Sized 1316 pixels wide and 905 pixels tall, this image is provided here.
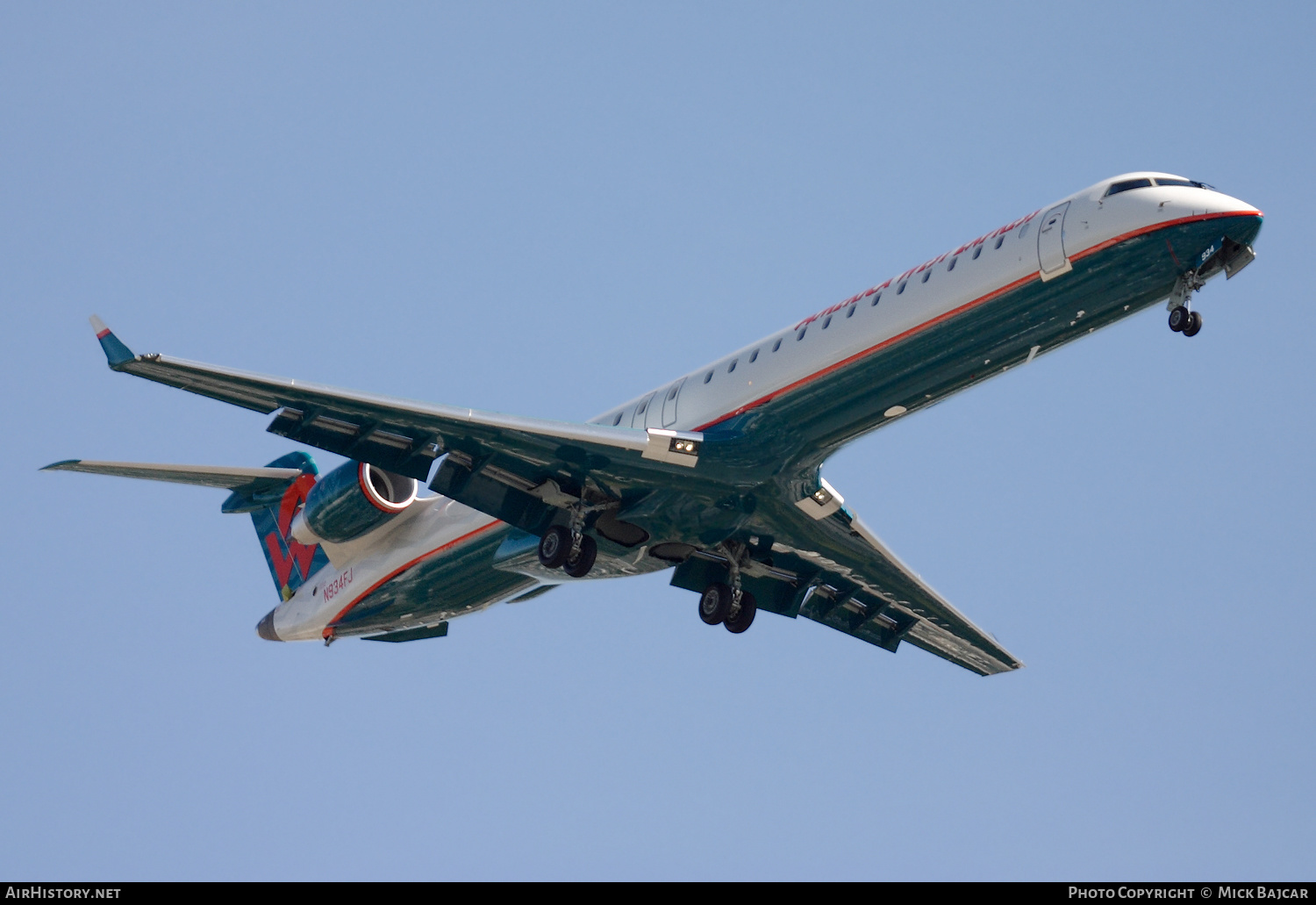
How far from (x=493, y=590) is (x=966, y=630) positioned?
854cm

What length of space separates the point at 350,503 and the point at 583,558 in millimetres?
4787

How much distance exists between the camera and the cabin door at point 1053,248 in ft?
73.4

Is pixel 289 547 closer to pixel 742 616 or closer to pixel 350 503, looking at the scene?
pixel 350 503

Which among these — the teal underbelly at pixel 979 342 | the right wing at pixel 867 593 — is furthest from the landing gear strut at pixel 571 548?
the teal underbelly at pixel 979 342

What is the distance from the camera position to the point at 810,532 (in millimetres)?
26781

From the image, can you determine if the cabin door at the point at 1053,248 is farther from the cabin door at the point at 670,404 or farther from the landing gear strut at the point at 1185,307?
the cabin door at the point at 670,404

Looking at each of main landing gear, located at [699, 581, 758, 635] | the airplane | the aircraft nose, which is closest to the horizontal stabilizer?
the airplane

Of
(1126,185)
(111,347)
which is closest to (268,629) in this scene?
(111,347)

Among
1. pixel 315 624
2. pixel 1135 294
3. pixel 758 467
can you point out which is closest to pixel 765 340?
pixel 758 467

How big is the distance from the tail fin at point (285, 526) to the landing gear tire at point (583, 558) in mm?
6437

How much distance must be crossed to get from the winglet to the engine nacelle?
6.81 m

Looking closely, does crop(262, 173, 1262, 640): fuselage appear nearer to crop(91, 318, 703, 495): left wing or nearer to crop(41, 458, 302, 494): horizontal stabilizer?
crop(91, 318, 703, 495): left wing

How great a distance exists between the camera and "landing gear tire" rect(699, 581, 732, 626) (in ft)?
91.2

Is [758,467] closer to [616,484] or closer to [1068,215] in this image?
[616,484]
